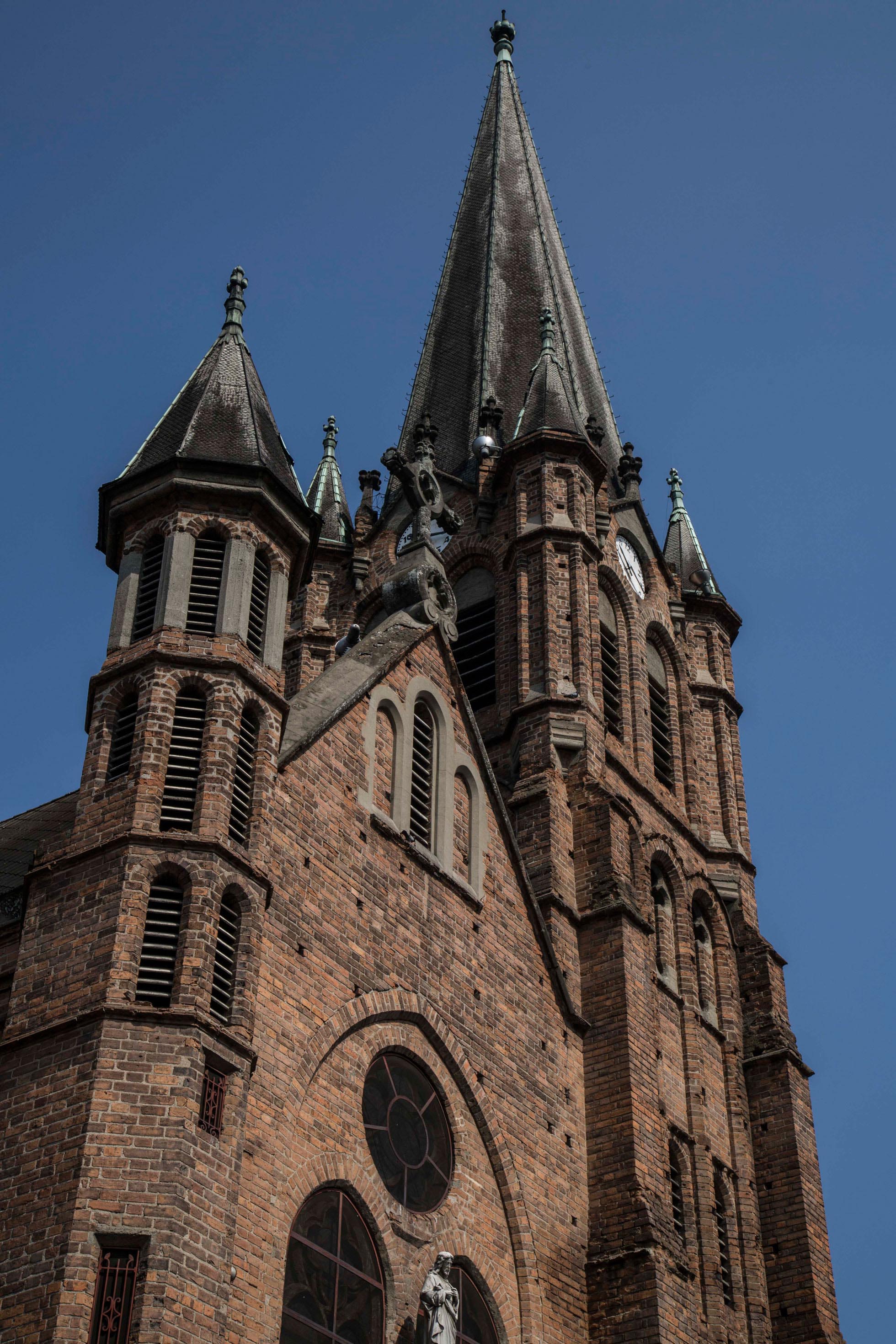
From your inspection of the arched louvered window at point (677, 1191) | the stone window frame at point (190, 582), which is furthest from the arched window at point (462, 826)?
the arched louvered window at point (677, 1191)

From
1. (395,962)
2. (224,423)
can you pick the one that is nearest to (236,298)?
(224,423)

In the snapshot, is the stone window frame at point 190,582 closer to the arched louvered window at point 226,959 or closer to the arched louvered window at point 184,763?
the arched louvered window at point 184,763

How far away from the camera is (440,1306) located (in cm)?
1952

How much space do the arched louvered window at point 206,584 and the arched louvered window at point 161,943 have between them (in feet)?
11.9

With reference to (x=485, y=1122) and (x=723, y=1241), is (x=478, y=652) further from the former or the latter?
(x=485, y=1122)

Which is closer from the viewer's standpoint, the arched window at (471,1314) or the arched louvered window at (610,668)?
the arched window at (471,1314)

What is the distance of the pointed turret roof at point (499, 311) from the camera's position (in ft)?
136

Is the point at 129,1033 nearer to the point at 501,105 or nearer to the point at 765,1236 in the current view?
the point at 765,1236

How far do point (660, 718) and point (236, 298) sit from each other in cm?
1447

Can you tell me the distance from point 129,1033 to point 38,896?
7.62 feet

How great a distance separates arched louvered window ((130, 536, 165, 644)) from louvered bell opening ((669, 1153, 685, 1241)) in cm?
1126

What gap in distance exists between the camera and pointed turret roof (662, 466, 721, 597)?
39969 millimetres

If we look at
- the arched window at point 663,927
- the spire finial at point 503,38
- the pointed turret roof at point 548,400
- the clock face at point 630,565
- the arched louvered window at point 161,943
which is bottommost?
the arched louvered window at point 161,943

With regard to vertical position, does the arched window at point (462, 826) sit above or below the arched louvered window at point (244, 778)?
above
